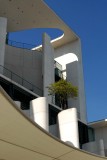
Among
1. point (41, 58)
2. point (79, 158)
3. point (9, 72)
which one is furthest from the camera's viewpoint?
point (41, 58)

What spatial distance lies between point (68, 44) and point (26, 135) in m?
25.8

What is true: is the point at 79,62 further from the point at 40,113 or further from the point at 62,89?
the point at 40,113

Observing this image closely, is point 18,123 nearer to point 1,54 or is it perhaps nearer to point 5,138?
point 5,138

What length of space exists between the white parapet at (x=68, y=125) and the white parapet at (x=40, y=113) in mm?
2669

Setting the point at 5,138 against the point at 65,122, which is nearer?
the point at 5,138

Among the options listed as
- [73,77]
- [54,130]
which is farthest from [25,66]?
[54,130]

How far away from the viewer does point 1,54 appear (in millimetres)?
24047

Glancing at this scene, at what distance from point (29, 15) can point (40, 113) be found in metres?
13.0

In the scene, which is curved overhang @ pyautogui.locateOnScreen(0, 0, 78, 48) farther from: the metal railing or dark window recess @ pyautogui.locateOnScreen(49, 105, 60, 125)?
dark window recess @ pyautogui.locateOnScreen(49, 105, 60, 125)

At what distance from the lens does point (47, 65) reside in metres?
28.3

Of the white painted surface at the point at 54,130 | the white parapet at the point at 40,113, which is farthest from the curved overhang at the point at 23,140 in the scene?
the white painted surface at the point at 54,130

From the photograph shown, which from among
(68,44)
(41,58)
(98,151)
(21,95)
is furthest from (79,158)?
(68,44)

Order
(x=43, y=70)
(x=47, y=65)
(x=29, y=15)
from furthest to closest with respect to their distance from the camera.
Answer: (x=29, y=15), (x=47, y=65), (x=43, y=70)

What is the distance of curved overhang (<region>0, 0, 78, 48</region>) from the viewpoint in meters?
28.8
